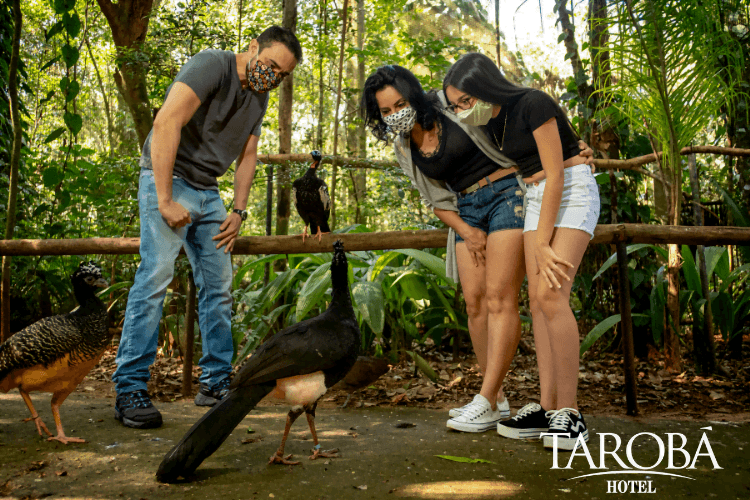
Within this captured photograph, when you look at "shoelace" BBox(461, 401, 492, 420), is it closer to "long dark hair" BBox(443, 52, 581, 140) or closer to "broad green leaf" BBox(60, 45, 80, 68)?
"long dark hair" BBox(443, 52, 581, 140)

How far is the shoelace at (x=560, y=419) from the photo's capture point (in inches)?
82.8

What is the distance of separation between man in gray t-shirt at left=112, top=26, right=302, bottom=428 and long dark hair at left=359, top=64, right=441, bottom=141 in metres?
0.43

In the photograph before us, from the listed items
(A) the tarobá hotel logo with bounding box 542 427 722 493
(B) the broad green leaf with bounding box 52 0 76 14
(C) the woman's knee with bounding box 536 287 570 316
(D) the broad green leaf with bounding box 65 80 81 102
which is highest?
(B) the broad green leaf with bounding box 52 0 76 14

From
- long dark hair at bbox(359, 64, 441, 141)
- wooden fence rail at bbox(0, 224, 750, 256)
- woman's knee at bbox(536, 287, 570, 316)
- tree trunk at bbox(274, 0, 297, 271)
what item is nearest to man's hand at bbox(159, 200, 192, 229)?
wooden fence rail at bbox(0, 224, 750, 256)

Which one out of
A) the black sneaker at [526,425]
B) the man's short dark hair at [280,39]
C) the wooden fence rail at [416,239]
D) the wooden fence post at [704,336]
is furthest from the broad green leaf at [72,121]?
the wooden fence post at [704,336]

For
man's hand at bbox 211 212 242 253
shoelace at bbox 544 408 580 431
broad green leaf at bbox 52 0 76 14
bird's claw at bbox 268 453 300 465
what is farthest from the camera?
broad green leaf at bbox 52 0 76 14

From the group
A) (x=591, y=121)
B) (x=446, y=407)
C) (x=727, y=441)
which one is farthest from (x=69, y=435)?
(x=591, y=121)

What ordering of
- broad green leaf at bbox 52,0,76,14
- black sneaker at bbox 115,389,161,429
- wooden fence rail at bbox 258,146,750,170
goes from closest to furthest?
black sneaker at bbox 115,389,161,429, broad green leaf at bbox 52,0,76,14, wooden fence rail at bbox 258,146,750,170

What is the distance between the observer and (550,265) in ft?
6.66

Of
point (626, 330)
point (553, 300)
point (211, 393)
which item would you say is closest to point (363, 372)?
point (211, 393)

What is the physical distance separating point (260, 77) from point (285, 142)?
9.29 ft

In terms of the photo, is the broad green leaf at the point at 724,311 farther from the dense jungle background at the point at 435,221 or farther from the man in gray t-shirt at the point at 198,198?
the man in gray t-shirt at the point at 198,198

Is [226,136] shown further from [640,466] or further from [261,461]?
[640,466]

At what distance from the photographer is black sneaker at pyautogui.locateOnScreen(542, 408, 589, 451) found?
82.2 inches
